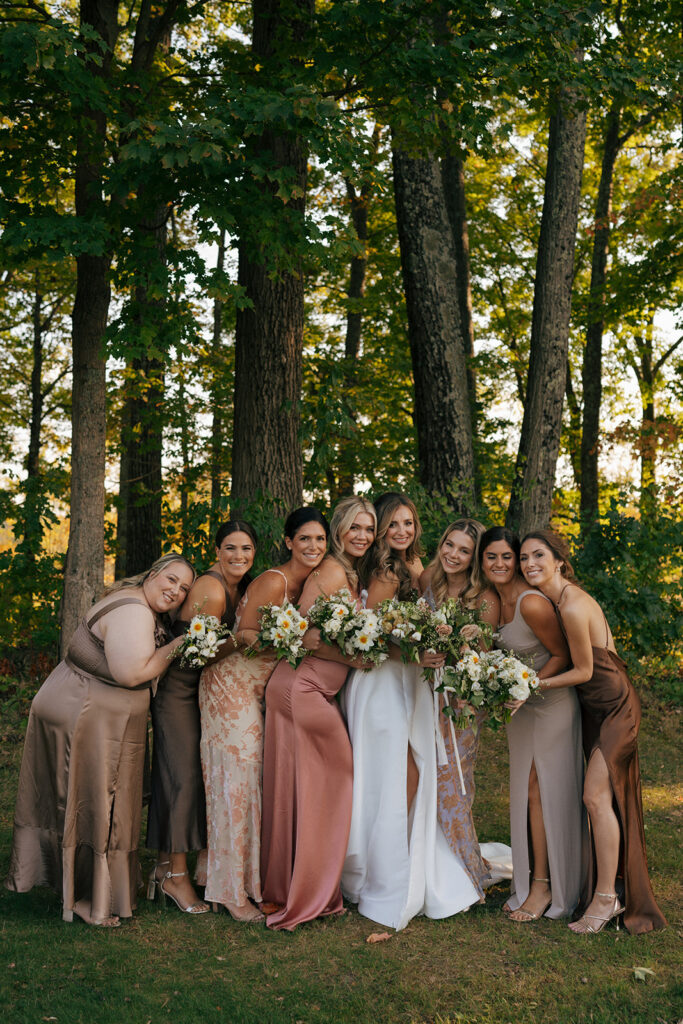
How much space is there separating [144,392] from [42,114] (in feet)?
19.1

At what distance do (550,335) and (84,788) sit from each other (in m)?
8.05

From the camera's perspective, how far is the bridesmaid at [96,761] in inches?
201

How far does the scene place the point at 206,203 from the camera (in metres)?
6.84

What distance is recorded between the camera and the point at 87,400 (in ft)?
25.9

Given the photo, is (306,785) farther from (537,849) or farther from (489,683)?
(537,849)

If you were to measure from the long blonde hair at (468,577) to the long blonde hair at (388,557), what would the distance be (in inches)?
7.6

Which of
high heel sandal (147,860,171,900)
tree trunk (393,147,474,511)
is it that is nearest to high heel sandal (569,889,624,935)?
high heel sandal (147,860,171,900)

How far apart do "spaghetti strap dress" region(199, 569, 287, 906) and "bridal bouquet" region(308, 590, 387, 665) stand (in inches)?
A: 13.2

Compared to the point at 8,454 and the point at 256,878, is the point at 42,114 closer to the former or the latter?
the point at 256,878

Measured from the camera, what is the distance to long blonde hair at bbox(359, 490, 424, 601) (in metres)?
5.93

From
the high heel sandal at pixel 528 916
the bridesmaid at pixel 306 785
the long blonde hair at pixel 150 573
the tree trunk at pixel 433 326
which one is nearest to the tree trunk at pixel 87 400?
the long blonde hair at pixel 150 573

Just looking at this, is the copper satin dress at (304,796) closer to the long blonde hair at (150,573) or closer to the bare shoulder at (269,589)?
the bare shoulder at (269,589)

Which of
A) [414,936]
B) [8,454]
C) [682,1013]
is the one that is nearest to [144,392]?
[8,454]

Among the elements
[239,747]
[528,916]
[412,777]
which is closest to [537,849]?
[528,916]
